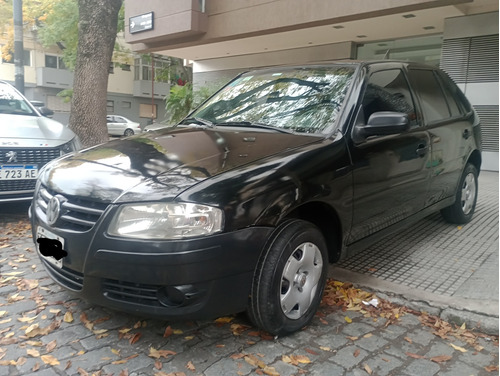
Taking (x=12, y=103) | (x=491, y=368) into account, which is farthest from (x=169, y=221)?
(x=12, y=103)

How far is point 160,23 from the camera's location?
1531cm

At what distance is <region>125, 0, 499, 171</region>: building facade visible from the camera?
1062 centimetres

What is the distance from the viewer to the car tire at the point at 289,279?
8.44 ft

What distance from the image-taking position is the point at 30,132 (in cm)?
512

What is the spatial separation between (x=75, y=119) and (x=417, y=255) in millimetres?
7523

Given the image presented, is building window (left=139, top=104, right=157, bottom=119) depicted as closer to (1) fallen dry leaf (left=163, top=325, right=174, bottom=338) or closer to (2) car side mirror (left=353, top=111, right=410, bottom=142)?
(2) car side mirror (left=353, top=111, right=410, bottom=142)

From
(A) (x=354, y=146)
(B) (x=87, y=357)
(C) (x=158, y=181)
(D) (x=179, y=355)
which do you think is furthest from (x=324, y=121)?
(B) (x=87, y=357)

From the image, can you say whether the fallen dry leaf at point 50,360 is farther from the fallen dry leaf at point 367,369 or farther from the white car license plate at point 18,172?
the white car license plate at point 18,172

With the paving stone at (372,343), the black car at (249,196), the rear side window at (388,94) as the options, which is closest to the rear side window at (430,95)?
the black car at (249,196)

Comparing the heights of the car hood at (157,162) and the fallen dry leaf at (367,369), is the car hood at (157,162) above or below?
above

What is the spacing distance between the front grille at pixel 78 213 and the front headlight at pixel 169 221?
0.61 feet

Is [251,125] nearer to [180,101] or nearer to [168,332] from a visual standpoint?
[168,332]

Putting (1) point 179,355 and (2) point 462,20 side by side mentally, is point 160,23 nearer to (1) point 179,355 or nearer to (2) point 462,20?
(2) point 462,20

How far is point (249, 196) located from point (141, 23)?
595 inches
